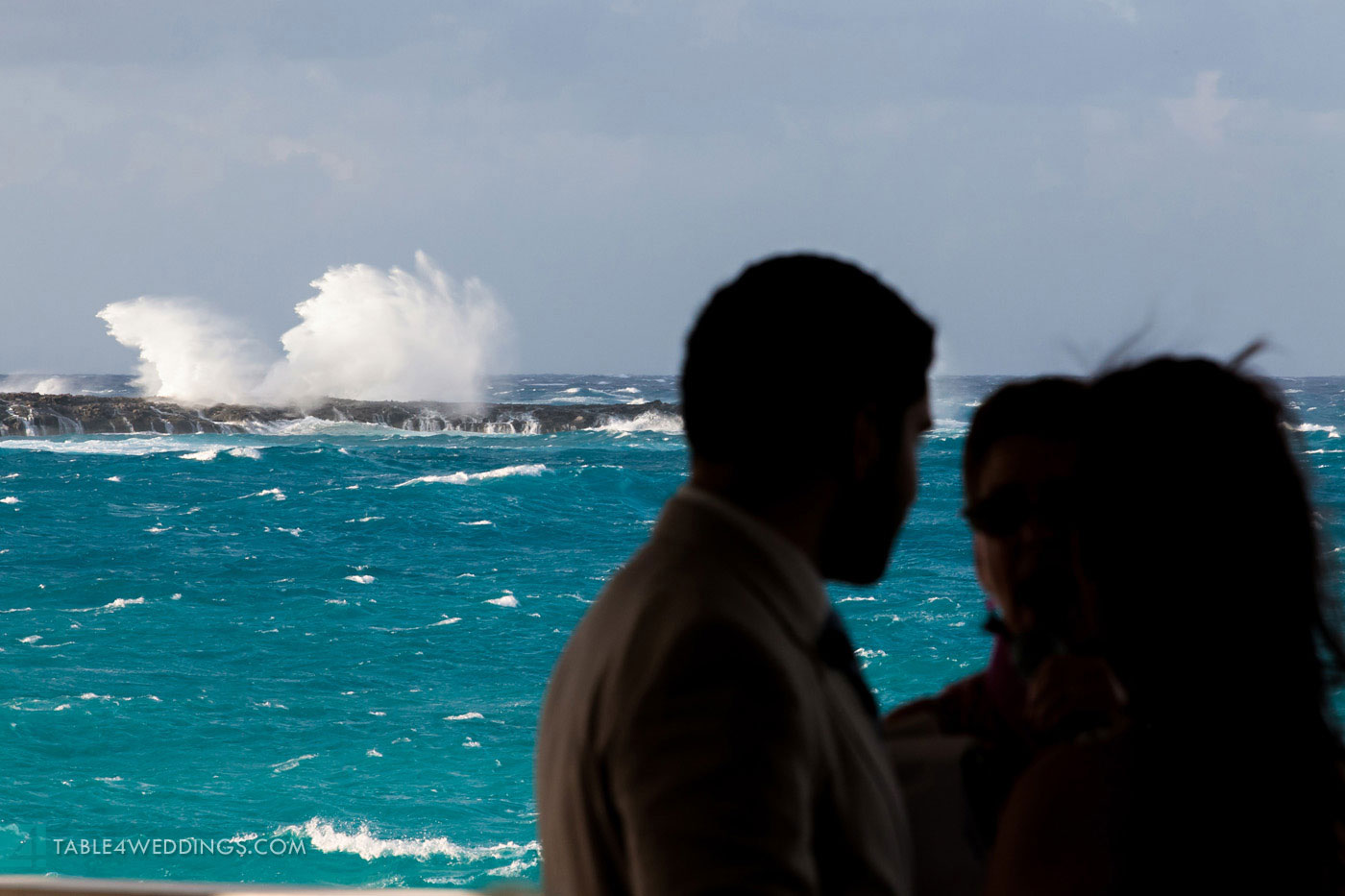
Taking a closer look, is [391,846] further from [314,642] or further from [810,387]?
[810,387]

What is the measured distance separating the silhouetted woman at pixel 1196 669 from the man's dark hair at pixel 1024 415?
0.23 meters

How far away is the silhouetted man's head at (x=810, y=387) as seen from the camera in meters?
0.62

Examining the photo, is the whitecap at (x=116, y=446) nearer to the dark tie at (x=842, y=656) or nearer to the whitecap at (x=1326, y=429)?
the whitecap at (x=1326, y=429)

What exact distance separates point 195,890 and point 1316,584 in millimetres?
1557

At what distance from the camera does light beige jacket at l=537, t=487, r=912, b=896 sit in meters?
0.54

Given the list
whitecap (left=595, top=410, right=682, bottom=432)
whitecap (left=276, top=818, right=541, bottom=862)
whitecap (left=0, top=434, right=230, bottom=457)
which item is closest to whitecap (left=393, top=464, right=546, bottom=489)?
whitecap (left=0, top=434, right=230, bottom=457)

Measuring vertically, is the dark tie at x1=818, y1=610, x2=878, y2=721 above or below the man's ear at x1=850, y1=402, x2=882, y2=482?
below

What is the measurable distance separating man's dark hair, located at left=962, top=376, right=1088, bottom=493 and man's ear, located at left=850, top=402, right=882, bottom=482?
293 millimetres

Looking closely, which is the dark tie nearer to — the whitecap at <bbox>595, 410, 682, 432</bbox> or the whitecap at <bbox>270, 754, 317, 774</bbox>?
the whitecap at <bbox>270, 754, 317, 774</bbox>

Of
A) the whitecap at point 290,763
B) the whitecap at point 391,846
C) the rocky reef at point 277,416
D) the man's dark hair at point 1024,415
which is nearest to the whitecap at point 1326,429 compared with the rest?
the rocky reef at point 277,416

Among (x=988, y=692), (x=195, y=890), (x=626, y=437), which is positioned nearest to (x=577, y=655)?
(x=988, y=692)

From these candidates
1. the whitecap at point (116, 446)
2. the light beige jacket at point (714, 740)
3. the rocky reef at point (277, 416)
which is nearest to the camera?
the light beige jacket at point (714, 740)

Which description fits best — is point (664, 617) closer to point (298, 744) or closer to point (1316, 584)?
point (1316, 584)

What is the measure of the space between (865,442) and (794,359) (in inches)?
2.4
